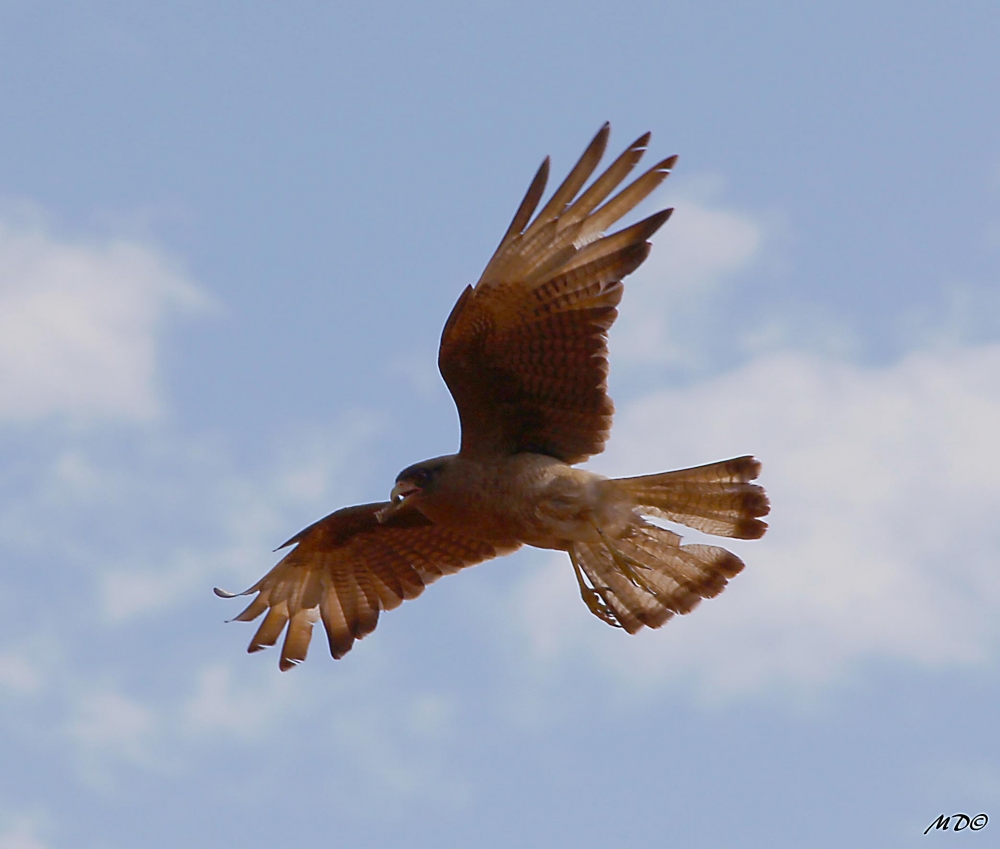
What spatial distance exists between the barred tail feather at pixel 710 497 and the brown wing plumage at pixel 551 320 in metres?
0.41

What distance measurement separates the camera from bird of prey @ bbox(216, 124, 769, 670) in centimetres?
822

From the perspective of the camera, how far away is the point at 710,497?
28.4 ft

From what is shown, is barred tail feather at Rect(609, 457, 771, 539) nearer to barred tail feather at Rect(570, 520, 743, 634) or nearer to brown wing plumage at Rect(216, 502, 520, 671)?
barred tail feather at Rect(570, 520, 743, 634)

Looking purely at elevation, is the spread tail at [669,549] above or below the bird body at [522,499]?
below

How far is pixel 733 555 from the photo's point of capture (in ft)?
29.3

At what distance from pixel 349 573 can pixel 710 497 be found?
9.08ft

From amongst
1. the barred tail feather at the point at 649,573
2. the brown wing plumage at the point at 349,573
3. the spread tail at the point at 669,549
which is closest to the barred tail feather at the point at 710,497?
the spread tail at the point at 669,549

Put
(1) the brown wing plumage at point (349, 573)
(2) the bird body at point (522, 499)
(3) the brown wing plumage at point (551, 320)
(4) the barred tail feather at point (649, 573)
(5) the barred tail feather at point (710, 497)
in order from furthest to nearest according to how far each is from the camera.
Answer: (1) the brown wing plumage at point (349, 573) < (4) the barred tail feather at point (649, 573) < (2) the bird body at point (522, 499) < (5) the barred tail feather at point (710, 497) < (3) the brown wing plumage at point (551, 320)

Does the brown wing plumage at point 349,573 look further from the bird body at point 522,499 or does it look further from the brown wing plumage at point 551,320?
the brown wing plumage at point 551,320

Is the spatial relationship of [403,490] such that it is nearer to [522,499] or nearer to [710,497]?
[522,499]

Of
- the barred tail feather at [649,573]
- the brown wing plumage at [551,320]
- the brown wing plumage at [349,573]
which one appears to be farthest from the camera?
the brown wing plumage at [349,573]

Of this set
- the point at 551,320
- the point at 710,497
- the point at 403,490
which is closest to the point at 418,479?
the point at 403,490

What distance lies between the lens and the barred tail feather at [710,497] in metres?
8.62

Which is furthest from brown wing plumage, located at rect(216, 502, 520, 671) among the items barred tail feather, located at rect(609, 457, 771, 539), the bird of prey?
barred tail feather, located at rect(609, 457, 771, 539)
